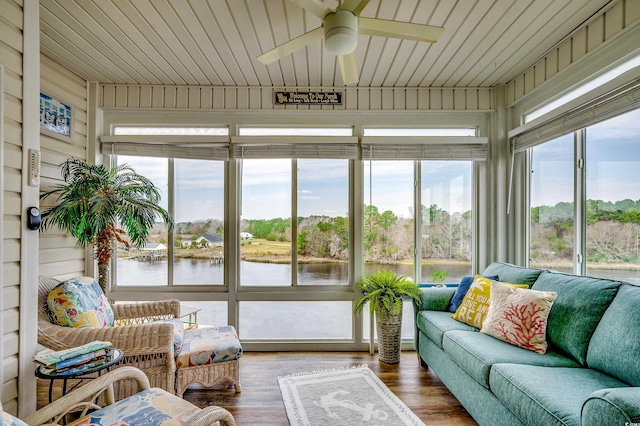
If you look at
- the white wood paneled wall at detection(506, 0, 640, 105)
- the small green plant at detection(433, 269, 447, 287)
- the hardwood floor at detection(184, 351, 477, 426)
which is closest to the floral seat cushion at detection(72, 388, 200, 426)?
the hardwood floor at detection(184, 351, 477, 426)

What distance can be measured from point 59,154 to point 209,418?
284 cm

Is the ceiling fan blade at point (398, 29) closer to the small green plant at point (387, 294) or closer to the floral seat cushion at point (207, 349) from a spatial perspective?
the small green plant at point (387, 294)

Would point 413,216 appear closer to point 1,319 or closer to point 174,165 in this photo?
point 174,165

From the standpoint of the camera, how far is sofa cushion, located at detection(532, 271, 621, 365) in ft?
6.27

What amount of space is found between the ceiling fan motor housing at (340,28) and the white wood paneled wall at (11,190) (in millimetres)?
1721

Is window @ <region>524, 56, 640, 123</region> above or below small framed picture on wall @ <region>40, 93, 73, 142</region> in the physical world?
above

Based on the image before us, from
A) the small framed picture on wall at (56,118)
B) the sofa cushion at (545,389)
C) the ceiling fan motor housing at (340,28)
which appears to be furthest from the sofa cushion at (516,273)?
the small framed picture on wall at (56,118)

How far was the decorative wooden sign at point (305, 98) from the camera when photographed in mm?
3438

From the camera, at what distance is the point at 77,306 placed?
230 centimetres

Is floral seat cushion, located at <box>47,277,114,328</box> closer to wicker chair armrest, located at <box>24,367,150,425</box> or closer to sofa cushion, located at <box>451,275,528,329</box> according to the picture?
wicker chair armrest, located at <box>24,367,150,425</box>

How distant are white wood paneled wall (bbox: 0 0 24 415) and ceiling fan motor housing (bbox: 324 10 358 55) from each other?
1.72 metres

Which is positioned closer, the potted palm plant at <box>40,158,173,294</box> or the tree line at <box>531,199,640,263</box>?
the tree line at <box>531,199,640,263</box>

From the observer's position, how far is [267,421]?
7.32 ft

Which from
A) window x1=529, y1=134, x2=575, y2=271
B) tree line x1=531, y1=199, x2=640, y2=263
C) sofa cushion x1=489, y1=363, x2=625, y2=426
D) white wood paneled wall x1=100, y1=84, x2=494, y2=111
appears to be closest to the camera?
sofa cushion x1=489, y1=363, x2=625, y2=426
